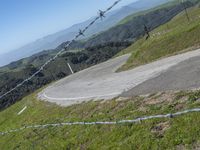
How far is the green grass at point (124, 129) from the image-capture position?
1240 cm

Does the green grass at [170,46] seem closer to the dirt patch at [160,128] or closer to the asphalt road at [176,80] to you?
the asphalt road at [176,80]

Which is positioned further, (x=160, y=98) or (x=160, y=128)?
(x=160, y=98)

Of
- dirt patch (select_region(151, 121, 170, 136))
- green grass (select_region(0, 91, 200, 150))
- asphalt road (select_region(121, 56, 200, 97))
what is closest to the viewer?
green grass (select_region(0, 91, 200, 150))

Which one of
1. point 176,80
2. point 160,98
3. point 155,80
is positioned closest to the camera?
point 160,98

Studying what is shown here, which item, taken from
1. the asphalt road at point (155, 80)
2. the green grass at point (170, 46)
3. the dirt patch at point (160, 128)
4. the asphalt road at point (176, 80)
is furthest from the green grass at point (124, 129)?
the green grass at point (170, 46)

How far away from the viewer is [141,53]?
32188 mm

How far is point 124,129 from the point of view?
49.4ft

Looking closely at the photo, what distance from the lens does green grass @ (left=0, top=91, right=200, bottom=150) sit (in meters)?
12.4

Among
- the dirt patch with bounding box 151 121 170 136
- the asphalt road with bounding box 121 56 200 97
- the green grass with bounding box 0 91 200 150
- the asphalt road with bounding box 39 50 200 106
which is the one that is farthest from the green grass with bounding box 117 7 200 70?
the dirt patch with bounding box 151 121 170 136

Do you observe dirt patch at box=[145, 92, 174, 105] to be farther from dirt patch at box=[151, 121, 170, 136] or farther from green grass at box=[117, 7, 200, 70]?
green grass at box=[117, 7, 200, 70]

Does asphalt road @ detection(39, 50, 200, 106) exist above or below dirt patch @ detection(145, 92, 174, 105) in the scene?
below

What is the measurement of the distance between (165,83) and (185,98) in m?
4.04

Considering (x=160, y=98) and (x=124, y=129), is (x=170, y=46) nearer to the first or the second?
(x=160, y=98)

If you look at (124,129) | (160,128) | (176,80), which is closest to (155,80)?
(176,80)
